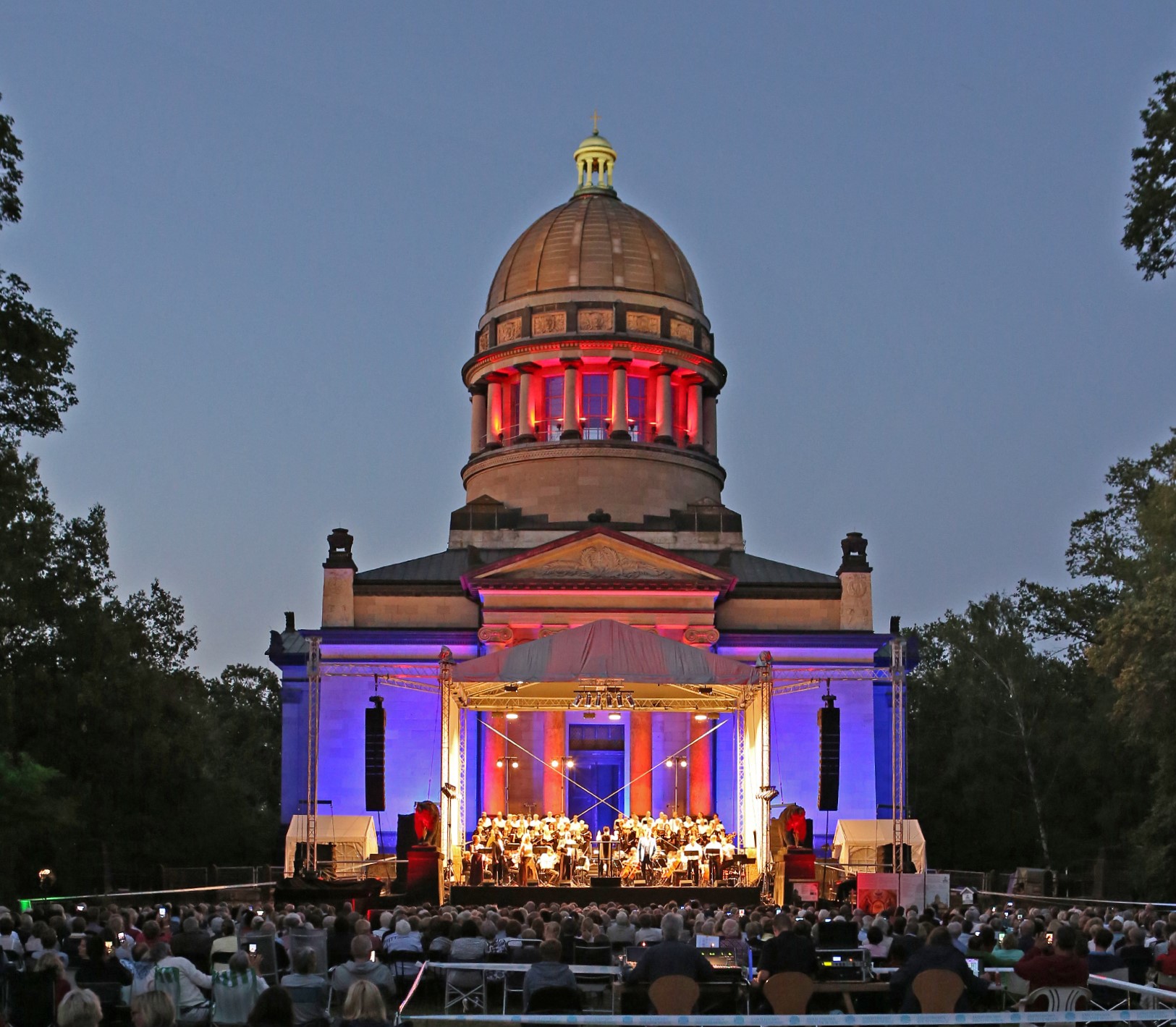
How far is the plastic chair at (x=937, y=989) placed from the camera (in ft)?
38.9

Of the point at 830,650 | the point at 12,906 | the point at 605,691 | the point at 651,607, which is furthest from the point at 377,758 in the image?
the point at 830,650

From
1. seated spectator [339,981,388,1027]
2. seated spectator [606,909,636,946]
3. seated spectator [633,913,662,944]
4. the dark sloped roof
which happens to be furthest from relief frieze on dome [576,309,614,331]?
seated spectator [339,981,388,1027]

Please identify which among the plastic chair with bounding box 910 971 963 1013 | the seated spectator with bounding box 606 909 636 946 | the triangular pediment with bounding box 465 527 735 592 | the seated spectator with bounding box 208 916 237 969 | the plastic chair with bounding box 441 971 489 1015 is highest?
the triangular pediment with bounding box 465 527 735 592

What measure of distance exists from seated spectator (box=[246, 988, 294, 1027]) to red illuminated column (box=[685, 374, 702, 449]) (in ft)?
151

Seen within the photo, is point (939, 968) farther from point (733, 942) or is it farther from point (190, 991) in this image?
point (190, 991)

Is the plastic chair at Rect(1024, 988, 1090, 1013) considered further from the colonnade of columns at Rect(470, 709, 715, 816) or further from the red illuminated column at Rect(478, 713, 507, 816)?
the red illuminated column at Rect(478, 713, 507, 816)

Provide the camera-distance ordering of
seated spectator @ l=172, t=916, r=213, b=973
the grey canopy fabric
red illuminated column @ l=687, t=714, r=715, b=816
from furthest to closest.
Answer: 1. red illuminated column @ l=687, t=714, r=715, b=816
2. the grey canopy fabric
3. seated spectator @ l=172, t=916, r=213, b=973

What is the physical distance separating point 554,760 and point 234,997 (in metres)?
32.2

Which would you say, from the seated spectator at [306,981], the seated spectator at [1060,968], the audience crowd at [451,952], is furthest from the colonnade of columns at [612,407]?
A: the seated spectator at [1060,968]

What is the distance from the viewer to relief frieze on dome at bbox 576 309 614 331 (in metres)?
53.8

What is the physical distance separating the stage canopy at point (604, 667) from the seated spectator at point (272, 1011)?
25355 mm

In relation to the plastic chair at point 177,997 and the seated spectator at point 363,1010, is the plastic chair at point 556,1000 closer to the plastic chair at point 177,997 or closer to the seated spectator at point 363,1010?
the plastic chair at point 177,997

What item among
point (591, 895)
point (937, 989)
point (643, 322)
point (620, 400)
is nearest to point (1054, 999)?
point (937, 989)

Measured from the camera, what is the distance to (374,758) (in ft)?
117
